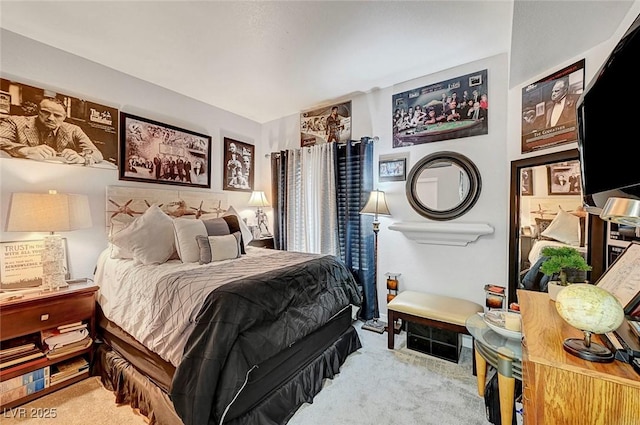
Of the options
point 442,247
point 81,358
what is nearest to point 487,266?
point 442,247

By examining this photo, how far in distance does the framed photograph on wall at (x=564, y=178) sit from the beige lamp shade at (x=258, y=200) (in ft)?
10.2

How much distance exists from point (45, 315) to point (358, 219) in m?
2.79

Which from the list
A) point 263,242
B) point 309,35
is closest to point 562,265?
point 309,35

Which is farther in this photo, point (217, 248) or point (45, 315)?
point (217, 248)

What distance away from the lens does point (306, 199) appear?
3.55 metres

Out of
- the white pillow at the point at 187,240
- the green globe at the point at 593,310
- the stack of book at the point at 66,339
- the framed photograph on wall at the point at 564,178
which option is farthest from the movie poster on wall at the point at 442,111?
the stack of book at the point at 66,339

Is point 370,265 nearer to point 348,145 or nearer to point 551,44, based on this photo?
point 348,145

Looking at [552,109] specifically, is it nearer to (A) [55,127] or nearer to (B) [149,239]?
(B) [149,239]

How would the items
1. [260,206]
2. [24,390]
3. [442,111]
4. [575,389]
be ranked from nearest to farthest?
[575,389] < [24,390] < [442,111] < [260,206]

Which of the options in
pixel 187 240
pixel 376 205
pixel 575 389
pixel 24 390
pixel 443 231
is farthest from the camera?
pixel 376 205

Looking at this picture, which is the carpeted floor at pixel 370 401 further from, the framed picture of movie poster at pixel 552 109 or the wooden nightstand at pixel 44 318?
the framed picture of movie poster at pixel 552 109

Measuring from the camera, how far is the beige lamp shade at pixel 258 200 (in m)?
3.79

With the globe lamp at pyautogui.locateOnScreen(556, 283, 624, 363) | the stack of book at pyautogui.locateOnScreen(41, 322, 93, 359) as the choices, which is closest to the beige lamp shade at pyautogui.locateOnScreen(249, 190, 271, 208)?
the stack of book at pyautogui.locateOnScreen(41, 322, 93, 359)

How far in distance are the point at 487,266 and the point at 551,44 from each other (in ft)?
5.88
